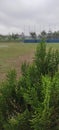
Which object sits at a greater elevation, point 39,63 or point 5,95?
point 39,63

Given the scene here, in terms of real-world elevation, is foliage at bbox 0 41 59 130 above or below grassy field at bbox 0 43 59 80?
above

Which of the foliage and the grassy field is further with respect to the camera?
the grassy field

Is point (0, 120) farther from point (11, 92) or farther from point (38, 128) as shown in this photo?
point (38, 128)

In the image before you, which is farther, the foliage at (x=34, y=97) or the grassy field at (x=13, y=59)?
the grassy field at (x=13, y=59)

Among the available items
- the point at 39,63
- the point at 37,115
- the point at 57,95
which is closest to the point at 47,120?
the point at 37,115

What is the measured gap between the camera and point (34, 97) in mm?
1843

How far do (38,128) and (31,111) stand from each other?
211 millimetres

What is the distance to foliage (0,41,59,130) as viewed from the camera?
5.79ft

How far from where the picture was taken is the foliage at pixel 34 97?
1.77 m

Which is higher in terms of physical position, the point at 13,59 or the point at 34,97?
the point at 34,97

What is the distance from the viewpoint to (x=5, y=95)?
7.10ft

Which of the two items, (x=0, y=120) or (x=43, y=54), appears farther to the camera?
(x=43, y=54)

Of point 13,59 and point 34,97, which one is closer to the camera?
point 34,97

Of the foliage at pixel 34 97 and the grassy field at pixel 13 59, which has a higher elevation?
the foliage at pixel 34 97
